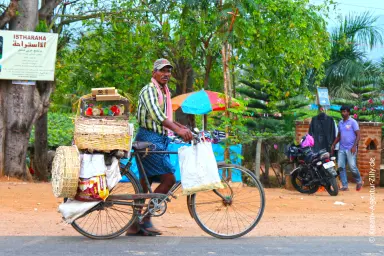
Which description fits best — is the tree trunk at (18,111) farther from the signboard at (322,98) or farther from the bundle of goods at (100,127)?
the bundle of goods at (100,127)

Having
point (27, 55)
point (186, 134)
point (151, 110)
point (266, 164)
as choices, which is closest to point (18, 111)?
point (27, 55)

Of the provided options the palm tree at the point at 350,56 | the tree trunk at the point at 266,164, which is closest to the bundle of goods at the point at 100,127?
the tree trunk at the point at 266,164

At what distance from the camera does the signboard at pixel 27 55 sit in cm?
1304

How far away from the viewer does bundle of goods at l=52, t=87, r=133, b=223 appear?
6617 millimetres

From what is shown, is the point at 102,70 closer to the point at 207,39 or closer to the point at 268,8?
the point at 207,39

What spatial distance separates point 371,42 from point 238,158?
52.5 feet

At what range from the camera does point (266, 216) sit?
31.2ft

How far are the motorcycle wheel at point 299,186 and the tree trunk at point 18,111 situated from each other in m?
5.10

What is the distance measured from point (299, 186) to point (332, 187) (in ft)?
2.39

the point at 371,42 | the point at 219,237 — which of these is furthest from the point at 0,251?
the point at 371,42

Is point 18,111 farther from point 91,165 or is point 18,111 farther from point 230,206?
point 230,206

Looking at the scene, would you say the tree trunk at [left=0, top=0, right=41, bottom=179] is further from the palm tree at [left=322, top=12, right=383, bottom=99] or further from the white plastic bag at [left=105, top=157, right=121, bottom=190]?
the palm tree at [left=322, top=12, right=383, bottom=99]

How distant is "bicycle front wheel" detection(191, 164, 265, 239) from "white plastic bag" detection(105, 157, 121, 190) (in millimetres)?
796

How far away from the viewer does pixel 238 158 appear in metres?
13.5
